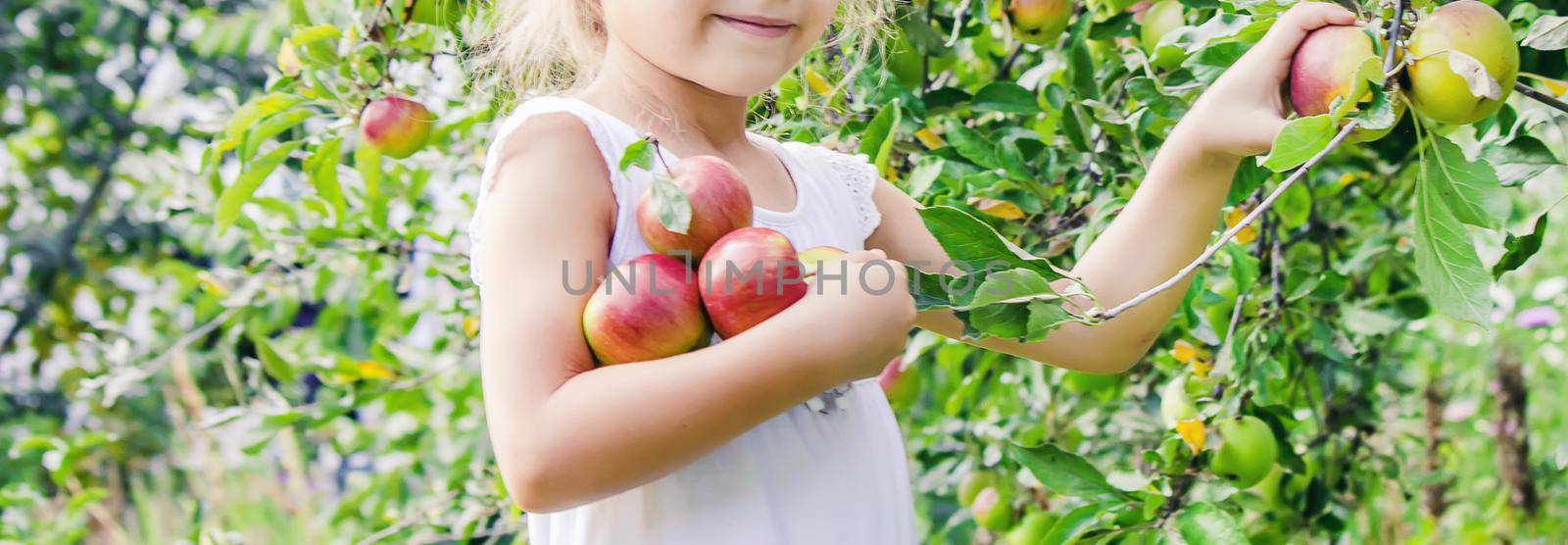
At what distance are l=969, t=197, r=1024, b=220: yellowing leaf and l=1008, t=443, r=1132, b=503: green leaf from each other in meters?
0.22

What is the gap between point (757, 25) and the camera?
0.84 metres

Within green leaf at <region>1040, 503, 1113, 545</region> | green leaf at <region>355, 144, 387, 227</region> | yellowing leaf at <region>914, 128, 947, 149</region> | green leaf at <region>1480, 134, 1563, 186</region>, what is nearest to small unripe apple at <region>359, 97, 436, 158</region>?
green leaf at <region>355, 144, 387, 227</region>

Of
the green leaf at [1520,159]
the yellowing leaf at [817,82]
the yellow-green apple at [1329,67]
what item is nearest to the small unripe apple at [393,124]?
the yellowing leaf at [817,82]

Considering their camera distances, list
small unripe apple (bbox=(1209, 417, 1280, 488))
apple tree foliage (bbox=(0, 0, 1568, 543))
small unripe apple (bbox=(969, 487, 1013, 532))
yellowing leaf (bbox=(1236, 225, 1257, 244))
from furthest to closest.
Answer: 1. small unripe apple (bbox=(969, 487, 1013, 532))
2. yellowing leaf (bbox=(1236, 225, 1257, 244))
3. small unripe apple (bbox=(1209, 417, 1280, 488))
4. apple tree foliage (bbox=(0, 0, 1568, 543))

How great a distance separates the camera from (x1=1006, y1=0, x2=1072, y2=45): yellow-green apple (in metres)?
1.19

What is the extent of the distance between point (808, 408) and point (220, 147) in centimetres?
82

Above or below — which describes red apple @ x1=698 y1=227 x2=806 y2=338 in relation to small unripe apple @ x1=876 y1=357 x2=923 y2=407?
above

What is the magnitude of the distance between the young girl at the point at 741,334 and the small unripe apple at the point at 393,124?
0.21m

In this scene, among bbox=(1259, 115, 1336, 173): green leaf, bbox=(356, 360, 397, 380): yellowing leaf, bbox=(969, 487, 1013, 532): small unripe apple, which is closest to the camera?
bbox=(1259, 115, 1336, 173): green leaf

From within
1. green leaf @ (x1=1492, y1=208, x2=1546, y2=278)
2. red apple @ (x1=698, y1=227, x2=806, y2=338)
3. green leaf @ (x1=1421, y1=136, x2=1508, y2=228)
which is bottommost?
green leaf @ (x1=1492, y1=208, x2=1546, y2=278)

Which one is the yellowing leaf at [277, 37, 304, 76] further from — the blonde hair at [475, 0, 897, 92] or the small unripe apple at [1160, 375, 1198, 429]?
the small unripe apple at [1160, 375, 1198, 429]

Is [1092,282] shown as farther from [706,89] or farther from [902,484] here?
[706,89]

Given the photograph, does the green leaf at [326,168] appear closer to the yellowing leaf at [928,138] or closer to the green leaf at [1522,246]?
the yellowing leaf at [928,138]

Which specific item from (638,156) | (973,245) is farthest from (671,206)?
(973,245)
